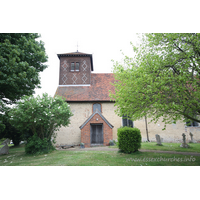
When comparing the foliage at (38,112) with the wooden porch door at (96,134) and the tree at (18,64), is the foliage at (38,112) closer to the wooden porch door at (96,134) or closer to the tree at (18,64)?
the tree at (18,64)

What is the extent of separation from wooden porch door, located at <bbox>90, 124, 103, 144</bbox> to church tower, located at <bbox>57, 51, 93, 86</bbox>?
810 centimetres

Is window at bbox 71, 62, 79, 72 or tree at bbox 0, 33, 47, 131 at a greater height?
window at bbox 71, 62, 79, 72

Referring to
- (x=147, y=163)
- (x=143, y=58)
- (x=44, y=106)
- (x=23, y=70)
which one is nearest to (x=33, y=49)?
(x=23, y=70)

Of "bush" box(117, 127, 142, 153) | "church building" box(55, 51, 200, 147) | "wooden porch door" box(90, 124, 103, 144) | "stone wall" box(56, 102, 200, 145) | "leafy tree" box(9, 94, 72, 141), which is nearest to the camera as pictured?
"bush" box(117, 127, 142, 153)

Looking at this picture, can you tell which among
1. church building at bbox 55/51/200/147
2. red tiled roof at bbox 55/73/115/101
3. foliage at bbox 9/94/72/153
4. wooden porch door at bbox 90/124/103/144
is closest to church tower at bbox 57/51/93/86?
church building at bbox 55/51/200/147

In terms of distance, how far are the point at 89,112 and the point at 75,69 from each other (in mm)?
8284

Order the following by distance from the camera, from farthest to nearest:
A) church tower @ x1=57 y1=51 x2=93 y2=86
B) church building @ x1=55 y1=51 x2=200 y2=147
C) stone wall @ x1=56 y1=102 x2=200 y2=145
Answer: church tower @ x1=57 y1=51 x2=93 y2=86 → stone wall @ x1=56 y1=102 x2=200 y2=145 → church building @ x1=55 y1=51 x2=200 y2=147

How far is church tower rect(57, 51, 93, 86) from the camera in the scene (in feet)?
73.4

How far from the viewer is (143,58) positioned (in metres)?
8.46

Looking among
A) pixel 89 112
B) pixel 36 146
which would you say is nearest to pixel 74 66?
pixel 89 112

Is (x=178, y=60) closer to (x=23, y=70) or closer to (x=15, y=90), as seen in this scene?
(x=23, y=70)

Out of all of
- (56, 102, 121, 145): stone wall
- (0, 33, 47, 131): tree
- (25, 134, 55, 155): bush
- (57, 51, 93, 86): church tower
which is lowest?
(25, 134, 55, 155): bush

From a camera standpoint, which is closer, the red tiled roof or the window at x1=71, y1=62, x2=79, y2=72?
the red tiled roof

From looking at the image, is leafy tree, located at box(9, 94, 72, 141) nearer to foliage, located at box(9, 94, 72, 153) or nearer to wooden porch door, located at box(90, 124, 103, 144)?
foliage, located at box(9, 94, 72, 153)
